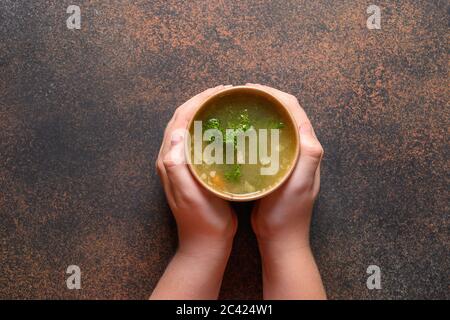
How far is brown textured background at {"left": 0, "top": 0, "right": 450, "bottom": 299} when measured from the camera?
1359 mm

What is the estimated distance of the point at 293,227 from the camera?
1.24 metres

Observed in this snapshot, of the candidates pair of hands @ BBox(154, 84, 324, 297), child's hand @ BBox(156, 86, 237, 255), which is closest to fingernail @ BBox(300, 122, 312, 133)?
pair of hands @ BBox(154, 84, 324, 297)

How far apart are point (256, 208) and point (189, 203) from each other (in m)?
0.19

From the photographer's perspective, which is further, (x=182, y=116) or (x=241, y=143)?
(x=182, y=116)

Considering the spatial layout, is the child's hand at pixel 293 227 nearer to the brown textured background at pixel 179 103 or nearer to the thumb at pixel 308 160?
the thumb at pixel 308 160

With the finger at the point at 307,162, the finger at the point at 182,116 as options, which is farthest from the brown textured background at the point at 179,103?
the finger at the point at 307,162

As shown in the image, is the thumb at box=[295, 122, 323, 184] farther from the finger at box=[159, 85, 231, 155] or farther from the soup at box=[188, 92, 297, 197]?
the finger at box=[159, 85, 231, 155]

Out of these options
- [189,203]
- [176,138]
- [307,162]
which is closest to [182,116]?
[176,138]

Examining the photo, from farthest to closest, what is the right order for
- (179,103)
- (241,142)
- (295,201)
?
(179,103) < (295,201) < (241,142)

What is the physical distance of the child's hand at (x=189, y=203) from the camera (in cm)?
117

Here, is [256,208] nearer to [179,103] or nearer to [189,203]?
[189,203]

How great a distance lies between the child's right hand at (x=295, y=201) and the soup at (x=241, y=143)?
0.09m
